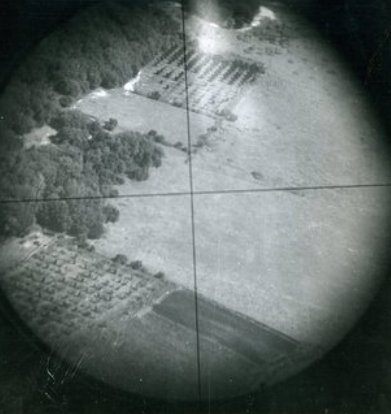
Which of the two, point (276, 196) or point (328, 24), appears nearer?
point (276, 196)

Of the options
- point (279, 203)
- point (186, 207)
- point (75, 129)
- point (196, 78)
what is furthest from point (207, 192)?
point (75, 129)

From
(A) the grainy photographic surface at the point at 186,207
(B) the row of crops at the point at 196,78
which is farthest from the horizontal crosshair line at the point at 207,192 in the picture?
(B) the row of crops at the point at 196,78

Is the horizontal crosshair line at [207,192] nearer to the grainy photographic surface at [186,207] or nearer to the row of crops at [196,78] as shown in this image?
the grainy photographic surface at [186,207]

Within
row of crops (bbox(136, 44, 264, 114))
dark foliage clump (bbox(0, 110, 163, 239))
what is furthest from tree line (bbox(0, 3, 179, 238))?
row of crops (bbox(136, 44, 264, 114))

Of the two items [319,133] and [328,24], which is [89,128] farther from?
[328,24]

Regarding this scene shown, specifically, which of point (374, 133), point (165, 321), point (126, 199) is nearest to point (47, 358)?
point (165, 321)

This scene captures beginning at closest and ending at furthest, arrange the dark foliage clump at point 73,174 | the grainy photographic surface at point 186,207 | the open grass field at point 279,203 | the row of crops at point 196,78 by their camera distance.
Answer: the grainy photographic surface at point 186,207, the open grass field at point 279,203, the dark foliage clump at point 73,174, the row of crops at point 196,78

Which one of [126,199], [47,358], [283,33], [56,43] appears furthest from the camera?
[283,33]

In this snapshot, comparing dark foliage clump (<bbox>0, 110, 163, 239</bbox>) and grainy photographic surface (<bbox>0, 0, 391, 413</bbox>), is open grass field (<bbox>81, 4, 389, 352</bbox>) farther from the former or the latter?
dark foliage clump (<bbox>0, 110, 163, 239</bbox>)

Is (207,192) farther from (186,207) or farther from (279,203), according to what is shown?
(279,203)
